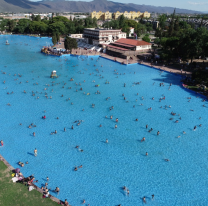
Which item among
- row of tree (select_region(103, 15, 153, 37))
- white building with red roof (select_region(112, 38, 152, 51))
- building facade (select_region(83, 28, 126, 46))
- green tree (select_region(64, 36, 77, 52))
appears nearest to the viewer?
white building with red roof (select_region(112, 38, 152, 51))

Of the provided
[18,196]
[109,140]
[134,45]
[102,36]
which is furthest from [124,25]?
[18,196]

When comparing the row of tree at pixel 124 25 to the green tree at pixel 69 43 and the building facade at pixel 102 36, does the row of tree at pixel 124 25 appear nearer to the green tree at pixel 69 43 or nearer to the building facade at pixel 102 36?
the building facade at pixel 102 36

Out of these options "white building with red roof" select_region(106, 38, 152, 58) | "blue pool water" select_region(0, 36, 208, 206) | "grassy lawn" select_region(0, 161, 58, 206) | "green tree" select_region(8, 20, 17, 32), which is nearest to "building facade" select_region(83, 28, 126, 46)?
"white building with red roof" select_region(106, 38, 152, 58)

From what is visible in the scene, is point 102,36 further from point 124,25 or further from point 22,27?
point 22,27

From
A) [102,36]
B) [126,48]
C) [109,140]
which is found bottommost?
[109,140]

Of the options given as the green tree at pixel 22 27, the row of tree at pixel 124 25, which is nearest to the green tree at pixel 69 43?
the row of tree at pixel 124 25

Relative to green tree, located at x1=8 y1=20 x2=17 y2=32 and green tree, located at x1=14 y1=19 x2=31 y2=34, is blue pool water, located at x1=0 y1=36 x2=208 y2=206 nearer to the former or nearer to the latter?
green tree, located at x1=14 y1=19 x2=31 y2=34

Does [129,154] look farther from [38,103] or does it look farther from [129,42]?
[129,42]
